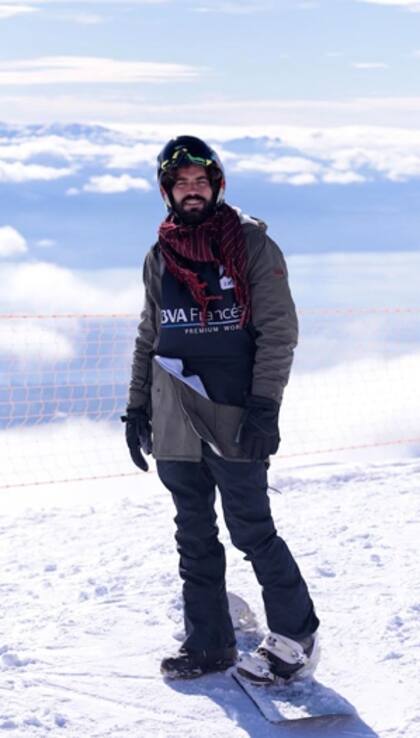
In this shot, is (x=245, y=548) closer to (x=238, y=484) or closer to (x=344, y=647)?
(x=238, y=484)

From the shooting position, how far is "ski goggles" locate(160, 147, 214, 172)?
4.11 metres

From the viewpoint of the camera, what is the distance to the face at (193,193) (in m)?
4.14

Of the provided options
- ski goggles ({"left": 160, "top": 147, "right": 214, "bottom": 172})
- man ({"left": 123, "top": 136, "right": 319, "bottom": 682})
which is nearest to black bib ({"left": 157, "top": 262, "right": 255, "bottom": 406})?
man ({"left": 123, "top": 136, "right": 319, "bottom": 682})

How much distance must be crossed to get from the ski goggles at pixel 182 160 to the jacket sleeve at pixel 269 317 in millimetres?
311

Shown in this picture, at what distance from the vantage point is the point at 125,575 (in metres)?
5.70

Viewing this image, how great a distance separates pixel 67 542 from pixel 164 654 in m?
1.82

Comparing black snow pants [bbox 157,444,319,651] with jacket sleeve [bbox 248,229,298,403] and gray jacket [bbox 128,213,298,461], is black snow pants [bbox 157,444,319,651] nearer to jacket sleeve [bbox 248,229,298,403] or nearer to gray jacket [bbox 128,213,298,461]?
gray jacket [bbox 128,213,298,461]

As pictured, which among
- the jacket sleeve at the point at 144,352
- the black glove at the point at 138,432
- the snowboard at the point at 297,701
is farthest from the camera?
the black glove at the point at 138,432

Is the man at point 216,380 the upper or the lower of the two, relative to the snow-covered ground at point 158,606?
upper

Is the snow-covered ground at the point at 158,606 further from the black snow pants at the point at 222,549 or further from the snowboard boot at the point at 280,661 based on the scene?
the black snow pants at the point at 222,549

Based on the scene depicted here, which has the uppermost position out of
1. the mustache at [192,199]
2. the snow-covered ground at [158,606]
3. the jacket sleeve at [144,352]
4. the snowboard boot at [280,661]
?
the mustache at [192,199]

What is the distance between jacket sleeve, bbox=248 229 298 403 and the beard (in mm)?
189

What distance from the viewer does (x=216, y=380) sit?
13.9ft

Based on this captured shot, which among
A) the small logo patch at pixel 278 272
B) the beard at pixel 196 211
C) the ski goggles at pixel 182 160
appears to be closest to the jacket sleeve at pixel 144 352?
the beard at pixel 196 211
